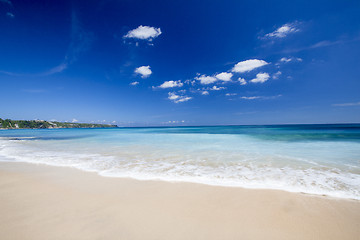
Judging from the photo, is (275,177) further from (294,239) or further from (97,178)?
(97,178)

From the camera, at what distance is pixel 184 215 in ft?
8.92

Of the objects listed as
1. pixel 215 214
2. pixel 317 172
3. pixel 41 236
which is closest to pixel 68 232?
pixel 41 236

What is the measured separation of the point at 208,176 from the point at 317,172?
393 cm

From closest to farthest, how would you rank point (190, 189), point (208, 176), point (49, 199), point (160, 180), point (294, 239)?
point (294, 239), point (49, 199), point (190, 189), point (160, 180), point (208, 176)

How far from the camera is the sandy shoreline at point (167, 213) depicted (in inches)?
89.4

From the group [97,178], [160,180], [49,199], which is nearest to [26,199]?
[49,199]

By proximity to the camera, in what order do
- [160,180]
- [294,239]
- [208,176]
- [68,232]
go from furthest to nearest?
[208,176] → [160,180] → [68,232] → [294,239]

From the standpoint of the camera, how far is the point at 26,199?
11.0 feet

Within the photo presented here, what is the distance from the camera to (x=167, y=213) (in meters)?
2.79

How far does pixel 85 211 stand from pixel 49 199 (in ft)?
4.08

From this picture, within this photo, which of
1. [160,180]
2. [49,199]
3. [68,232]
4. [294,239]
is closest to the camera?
[294,239]

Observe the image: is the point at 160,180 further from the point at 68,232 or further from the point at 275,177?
the point at 275,177

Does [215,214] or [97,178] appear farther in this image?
[97,178]

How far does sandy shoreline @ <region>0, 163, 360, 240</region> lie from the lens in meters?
2.27
